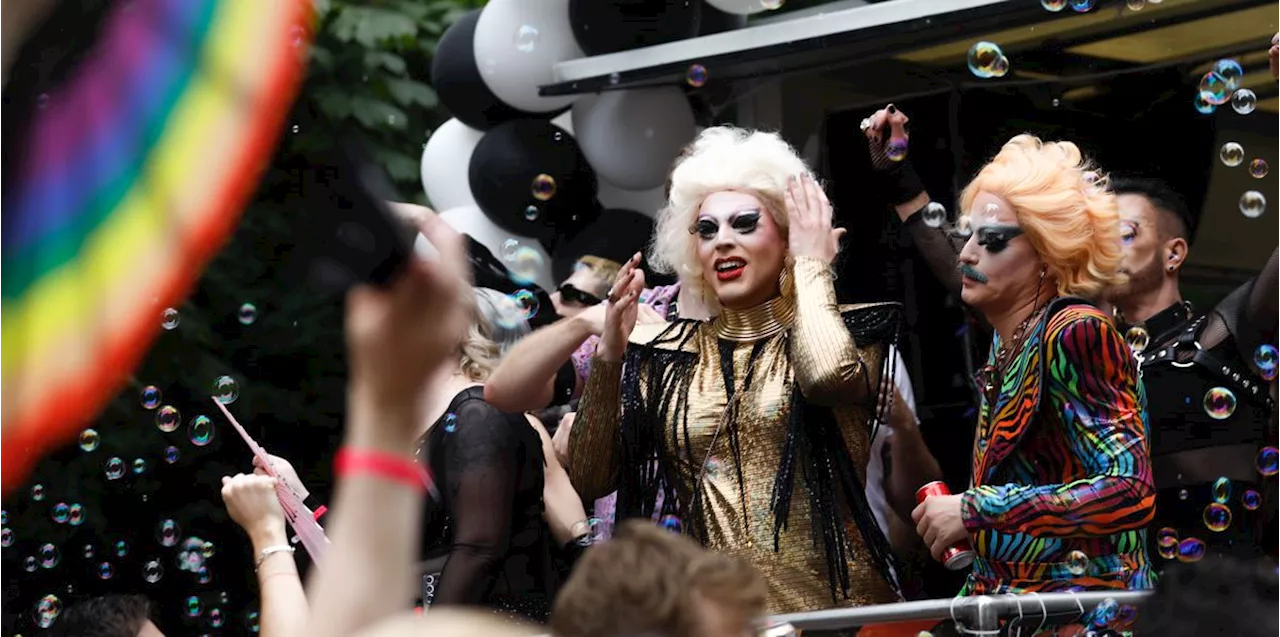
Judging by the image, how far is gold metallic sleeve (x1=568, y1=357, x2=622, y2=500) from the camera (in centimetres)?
393

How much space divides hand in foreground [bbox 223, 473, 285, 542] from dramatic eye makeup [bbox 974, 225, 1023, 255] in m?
1.52

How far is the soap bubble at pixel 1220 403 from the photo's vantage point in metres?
3.98

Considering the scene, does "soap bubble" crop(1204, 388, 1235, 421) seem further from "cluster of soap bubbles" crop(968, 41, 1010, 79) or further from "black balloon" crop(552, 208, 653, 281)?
"black balloon" crop(552, 208, 653, 281)

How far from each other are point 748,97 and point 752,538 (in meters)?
2.69

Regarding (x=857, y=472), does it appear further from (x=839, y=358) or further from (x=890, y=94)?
(x=890, y=94)

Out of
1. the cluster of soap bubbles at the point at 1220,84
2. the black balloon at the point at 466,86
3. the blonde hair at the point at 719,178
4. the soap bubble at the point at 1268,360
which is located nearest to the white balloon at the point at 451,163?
the black balloon at the point at 466,86

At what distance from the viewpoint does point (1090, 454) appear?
3.35 meters

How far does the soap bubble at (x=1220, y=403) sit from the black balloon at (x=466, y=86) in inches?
115

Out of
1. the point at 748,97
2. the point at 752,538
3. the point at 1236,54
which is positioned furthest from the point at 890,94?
the point at 752,538

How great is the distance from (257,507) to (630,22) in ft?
9.94

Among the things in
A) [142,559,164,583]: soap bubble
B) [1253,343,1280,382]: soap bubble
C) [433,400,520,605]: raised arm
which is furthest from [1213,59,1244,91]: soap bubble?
[142,559,164,583]: soap bubble

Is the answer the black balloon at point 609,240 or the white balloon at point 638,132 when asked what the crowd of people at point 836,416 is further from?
the white balloon at point 638,132

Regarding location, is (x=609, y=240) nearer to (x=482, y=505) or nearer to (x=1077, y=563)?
(x=482, y=505)

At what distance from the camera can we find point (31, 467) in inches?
270
